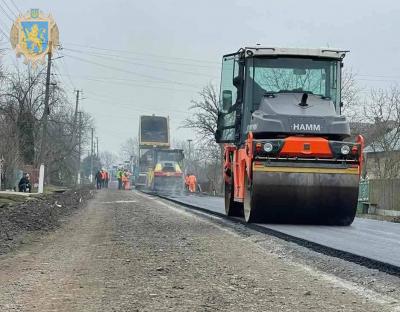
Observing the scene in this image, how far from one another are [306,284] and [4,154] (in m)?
29.4

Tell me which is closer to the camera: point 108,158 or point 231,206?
point 231,206

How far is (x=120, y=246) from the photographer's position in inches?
346

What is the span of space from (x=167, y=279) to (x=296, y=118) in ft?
19.5

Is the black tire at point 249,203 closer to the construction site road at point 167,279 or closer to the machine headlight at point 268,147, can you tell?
the machine headlight at point 268,147

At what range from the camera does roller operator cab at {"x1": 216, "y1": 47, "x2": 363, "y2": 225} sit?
10992 millimetres

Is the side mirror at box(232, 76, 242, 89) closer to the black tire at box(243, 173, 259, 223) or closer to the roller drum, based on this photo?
the black tire at box(243, 173, 259, 223)

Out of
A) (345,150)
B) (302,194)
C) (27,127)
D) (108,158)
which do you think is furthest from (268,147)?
(108,158)

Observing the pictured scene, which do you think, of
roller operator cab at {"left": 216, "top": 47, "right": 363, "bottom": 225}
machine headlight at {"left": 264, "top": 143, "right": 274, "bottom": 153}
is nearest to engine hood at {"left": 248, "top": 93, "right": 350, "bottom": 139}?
roller operator cab at {"left": 216, "top": 47, "right": 363, "bottom": 225}

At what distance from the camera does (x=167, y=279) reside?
20.1 ft

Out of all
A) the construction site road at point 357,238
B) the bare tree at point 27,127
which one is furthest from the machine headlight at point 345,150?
the bare tree at point 27,127

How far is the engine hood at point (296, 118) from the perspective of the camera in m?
11.2

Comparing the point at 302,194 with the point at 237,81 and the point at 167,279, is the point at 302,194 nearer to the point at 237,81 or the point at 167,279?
the point at 237,81

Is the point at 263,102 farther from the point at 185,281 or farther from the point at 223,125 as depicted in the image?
the point at 185,281

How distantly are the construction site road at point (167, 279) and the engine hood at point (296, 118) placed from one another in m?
2.29
